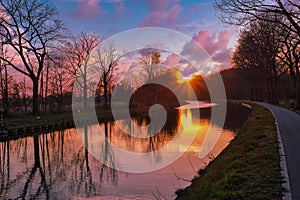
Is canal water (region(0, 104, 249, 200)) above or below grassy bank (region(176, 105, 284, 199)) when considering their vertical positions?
below

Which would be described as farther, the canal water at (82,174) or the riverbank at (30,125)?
the riverbank at (30,125)

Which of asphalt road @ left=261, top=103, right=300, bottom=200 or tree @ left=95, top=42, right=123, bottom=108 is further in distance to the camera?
tree @ left=95, top=42, right=123, bottom=108

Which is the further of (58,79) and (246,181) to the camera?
(58,79)

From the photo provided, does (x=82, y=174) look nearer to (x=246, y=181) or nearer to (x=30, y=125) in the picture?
(x=246, y=181)

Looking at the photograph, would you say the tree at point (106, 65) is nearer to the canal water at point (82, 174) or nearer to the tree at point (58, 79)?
the tree at point (58, 79)

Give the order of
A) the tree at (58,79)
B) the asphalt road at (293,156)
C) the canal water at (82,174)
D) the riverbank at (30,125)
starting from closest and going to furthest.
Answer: the asphalt road at (293,156)
the canal water at (82,174)
the riverbank at (30,125)
the tree at (58,79)

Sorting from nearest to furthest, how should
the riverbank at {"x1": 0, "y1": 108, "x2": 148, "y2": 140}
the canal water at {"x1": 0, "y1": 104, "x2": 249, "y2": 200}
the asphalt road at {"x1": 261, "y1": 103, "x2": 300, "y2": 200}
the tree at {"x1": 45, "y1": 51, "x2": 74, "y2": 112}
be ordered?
the asphalt road at {"x1": 261, "y1": 103, "x2": 300, "y2": 200}
the canal water at {"x1": 0, "y1": 104, "x2": 249, "y2": 200}
the riverbank at {"x1": 0, "y1": 108, "x2": 148, "y2": 140}
the tree at {"x1": 45, "y1": 51, "x2": 74, "y2": 112}

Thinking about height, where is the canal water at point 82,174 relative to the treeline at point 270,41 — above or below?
below

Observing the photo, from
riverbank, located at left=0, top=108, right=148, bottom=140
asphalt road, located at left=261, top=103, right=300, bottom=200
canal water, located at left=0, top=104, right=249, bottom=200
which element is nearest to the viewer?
asphalt road, located at left=261, top=103, right=300, bottom=200

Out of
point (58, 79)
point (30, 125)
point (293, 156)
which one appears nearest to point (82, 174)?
point (293, 156)

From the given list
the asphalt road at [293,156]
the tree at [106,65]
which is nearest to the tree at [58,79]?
the tree at [106,65]

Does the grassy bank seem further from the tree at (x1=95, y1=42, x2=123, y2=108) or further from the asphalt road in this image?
the tree at (x1=95, y1=42, x2=123, y2=108)

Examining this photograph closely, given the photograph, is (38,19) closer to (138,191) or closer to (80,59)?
(80,59)

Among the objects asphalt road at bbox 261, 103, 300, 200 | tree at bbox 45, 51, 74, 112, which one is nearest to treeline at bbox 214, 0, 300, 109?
asphalt road at bbox 261, 103, 300, 200
